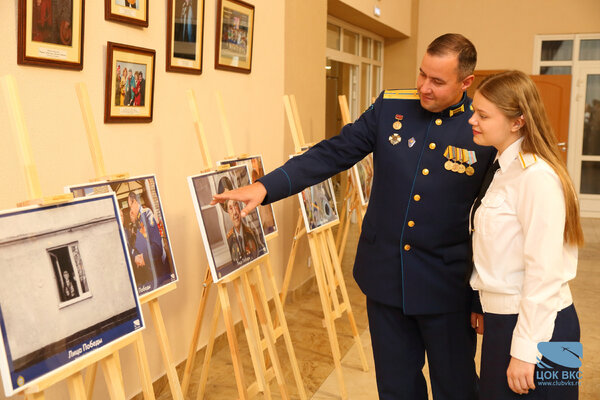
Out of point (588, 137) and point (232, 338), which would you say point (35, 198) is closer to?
point (232, 338)

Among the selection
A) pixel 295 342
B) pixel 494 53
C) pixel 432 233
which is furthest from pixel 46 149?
pixel 494 53

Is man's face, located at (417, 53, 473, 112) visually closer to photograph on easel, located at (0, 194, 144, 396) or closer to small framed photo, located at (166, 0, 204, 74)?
photograph on easel, located at (0, 194, 144, 396)

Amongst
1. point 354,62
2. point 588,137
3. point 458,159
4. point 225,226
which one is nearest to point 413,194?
point 458,159

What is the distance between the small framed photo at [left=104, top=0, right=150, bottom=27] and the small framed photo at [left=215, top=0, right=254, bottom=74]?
74 centimetres

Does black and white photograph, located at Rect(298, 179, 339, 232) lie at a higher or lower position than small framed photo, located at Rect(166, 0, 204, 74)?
lower

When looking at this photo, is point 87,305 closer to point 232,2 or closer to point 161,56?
point 161,56

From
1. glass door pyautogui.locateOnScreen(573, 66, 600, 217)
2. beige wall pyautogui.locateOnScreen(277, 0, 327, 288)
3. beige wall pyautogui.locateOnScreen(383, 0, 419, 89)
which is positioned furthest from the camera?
beige wall pyautogui.locateOnScreen(383, 0, 419, 89)

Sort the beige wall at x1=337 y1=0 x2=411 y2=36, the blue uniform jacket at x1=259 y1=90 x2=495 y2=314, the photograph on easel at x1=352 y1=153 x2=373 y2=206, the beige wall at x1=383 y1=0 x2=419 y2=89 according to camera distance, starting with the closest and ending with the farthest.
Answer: the blue uniform jacket at x1=259 y1=90 x2=495 y2=314 → the photograph on easel at x1=352 y1=153 x2=373 y2=206 → the beige wall at x1=337 y1=0 x2=411 y2=36 → the beige wall at x1=383 y1=0 x2=419 y2=89

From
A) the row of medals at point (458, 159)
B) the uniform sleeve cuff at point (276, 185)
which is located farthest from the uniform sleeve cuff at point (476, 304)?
the uniform sleeve cuff at point (276, 185)

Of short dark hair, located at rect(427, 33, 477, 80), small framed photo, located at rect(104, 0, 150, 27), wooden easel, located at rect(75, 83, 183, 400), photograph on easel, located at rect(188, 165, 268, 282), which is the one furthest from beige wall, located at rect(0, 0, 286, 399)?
short dark hair, located at rect(427, 33, 477, 80)

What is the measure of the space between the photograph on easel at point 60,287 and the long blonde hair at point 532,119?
1.21m

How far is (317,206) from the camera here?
138 inches

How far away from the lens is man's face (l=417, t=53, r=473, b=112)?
1.92 m

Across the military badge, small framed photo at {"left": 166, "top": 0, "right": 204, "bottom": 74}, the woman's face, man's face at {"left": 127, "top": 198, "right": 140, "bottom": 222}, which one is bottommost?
man's face at {"left": 127, "top": 198, "right": 140, "bottom": 222}
